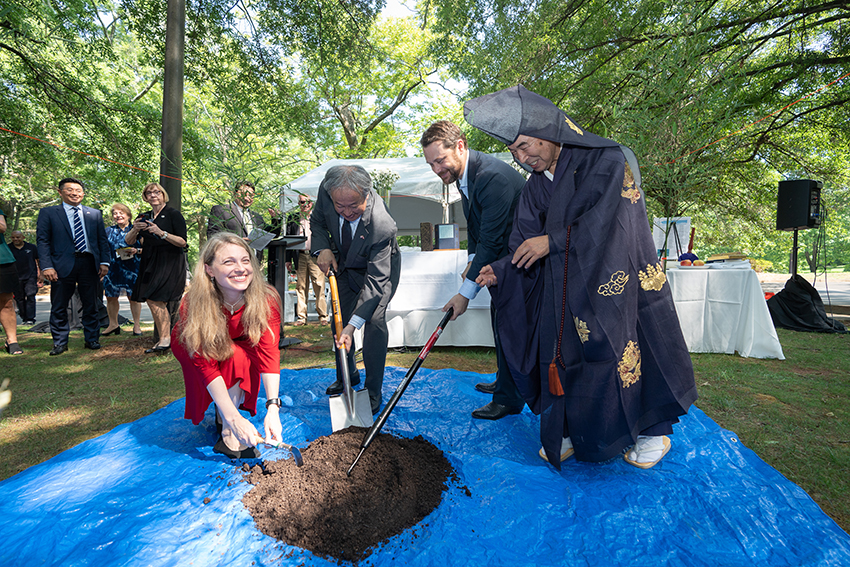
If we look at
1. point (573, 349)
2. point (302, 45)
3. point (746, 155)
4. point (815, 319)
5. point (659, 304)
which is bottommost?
point (815, 319)

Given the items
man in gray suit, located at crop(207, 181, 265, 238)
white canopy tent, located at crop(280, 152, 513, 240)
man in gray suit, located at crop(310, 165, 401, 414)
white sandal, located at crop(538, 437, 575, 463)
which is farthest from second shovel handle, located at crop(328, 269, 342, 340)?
white canopy tent, located at crop(280, 152, 513, 240)

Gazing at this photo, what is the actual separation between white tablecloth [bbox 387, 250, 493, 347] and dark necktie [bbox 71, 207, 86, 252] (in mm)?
3262

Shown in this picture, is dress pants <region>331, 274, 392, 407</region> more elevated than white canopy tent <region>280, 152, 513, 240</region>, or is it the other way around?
white canopy tent <region>280, 152, 513, 240</region>

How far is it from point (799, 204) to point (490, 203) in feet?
20.1

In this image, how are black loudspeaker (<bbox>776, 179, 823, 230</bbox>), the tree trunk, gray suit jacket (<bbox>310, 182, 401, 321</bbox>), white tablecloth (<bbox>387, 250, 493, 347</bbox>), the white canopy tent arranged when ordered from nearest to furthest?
1. gray suit jacket (<bbox>310, 182, 401, 321</bbox>)
2. white tablecloth (<bbox>387, 250, 493, 347</bbox>)
3. the tree trunk
4. black loudspeaker (<bbox>776, 179, 823, 230</bbox>)
5. the white canopy tent

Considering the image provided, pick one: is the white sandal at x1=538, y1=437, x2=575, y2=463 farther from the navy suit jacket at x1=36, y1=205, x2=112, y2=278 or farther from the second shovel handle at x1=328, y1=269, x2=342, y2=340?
the navy suit jacket at x1=36, y1=205, x2=112, y2=278

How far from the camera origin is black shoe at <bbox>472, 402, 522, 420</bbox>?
258cm

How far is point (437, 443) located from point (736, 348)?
364cm

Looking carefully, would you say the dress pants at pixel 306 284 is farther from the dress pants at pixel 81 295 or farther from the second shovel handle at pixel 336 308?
the second shovel handle at pixel 336 308

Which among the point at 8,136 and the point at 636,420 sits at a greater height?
the point at 8,136

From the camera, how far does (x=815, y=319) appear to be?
591cm

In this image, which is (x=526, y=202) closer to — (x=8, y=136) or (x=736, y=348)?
(x=736, y=348)

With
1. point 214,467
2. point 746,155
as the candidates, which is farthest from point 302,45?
point 746,155

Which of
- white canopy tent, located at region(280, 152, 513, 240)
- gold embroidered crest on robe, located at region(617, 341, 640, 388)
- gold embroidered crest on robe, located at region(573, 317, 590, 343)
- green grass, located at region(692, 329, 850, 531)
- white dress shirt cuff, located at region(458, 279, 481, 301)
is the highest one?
white canopy tent, located at region(280, 152, 513, 240)
